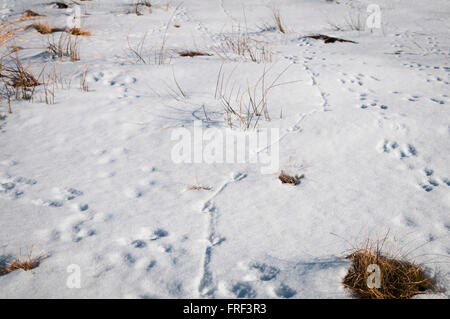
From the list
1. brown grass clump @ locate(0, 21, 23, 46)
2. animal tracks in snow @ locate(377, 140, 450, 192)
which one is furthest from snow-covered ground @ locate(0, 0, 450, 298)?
brown grass clump @ locate(0, 21, 23, 46)

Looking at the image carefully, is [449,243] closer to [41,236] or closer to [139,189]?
[139,189]

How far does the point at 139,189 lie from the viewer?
151 cm

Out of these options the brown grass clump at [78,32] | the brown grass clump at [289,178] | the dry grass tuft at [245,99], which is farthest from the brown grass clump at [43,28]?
the brown grass clump at [289,178]

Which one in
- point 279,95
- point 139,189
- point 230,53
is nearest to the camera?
point 139,189

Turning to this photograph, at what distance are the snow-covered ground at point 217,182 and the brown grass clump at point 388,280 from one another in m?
0.05

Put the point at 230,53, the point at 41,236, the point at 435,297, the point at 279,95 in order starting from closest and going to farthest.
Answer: the point at 435,297 → the point at 41,236 → the point at 279,95 → the point at 230,53

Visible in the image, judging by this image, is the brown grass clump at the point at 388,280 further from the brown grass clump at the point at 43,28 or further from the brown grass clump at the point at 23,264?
the brown grass clump at the point at 43,28

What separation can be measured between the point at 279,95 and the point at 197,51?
161cm

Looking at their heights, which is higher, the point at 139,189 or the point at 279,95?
the point at 279,95

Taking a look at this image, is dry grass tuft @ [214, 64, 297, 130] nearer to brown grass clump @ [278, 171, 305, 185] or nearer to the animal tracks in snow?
brown grass clump @ [278, 171, 305, 185]

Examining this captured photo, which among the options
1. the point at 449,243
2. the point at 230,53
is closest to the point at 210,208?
the point at 449,243

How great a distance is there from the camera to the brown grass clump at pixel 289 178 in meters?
1.54

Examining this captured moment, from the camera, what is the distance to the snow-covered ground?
1.07m

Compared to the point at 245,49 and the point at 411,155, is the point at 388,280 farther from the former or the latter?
the point at 245,49
